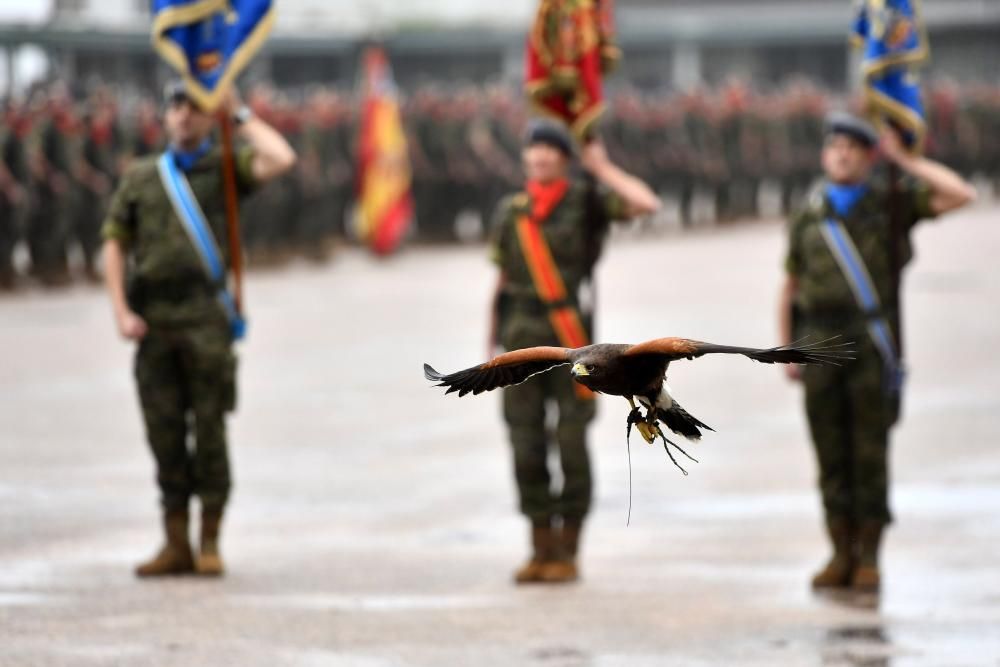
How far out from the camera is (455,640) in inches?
301

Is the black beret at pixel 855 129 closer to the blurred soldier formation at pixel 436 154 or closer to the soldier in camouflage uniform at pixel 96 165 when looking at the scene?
the blurred soldier formation at pixel 436 154

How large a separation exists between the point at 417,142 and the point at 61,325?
12251mm

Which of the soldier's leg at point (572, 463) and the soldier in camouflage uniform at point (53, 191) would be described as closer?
the soldier's leg at point (572, 463)

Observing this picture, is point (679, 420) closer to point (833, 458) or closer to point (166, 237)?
point (833, 458)

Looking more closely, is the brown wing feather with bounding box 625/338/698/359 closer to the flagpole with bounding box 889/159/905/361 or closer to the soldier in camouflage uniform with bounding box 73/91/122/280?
the flagpole with bounding box 889/159/905/361

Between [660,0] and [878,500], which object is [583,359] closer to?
[878,500]

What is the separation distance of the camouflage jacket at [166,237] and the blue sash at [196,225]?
0.07 ft

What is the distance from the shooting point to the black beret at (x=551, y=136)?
9.03m

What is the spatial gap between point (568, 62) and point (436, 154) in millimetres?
21861

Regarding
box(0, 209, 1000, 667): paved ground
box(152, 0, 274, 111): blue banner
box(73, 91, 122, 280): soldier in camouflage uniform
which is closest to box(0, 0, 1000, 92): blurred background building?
box(73, 91, 122, 280): soldier in camouflage uniform

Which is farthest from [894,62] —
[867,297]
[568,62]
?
[568,62]

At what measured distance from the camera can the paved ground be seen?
7625 mm

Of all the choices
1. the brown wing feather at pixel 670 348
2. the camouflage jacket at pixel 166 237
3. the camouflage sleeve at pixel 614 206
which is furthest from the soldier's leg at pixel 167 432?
the brown wing feather at pixel 670 348

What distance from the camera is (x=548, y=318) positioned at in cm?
893
